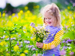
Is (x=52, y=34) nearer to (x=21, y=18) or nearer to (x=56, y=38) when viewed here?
(x=56, y=38)

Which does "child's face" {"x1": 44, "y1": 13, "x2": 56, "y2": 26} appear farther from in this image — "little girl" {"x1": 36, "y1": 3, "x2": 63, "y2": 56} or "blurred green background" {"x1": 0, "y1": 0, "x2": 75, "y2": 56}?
"blurred green background" {"x1": 0, "y1": 0, "x2": 75, "y2": 56}

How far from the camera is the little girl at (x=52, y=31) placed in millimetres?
1291

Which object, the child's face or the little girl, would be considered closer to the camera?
the little girl

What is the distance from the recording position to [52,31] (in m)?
1.37

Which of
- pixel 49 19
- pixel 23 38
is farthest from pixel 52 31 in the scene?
pixel 23 38

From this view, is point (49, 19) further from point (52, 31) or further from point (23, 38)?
point (23, 38)

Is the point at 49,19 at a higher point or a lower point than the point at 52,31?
higher

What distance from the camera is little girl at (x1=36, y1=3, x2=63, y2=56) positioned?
1.29m

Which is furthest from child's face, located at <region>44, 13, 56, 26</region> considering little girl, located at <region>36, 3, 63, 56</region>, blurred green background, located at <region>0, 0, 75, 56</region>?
blurred green background, located at <region>0, 0, 75, 56</region>

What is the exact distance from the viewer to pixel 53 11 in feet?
4.76

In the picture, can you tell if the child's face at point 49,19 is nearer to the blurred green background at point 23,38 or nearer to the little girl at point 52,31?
the little girl at point 52,31

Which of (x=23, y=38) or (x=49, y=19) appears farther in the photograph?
(x=49, y=19)

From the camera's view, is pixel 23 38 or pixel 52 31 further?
pixel 52 31

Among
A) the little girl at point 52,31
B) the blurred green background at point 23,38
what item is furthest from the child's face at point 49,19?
the blurred green background at point 23,38
